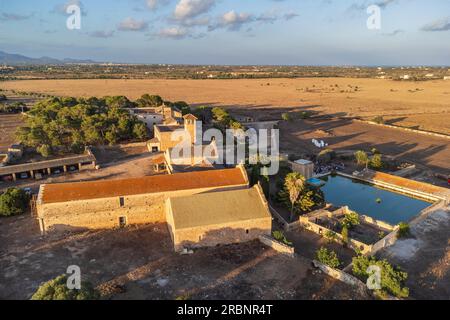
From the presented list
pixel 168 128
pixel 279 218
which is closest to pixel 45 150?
pixel 168 128

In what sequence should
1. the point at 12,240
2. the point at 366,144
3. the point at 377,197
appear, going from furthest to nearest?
the point at 366,144, the point at 377,197, the point at 12,240

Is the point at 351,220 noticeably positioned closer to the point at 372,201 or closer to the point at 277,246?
the point at 277,246

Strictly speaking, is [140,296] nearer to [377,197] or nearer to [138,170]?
[138,170]

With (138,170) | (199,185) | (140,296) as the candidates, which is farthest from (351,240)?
(138,170)

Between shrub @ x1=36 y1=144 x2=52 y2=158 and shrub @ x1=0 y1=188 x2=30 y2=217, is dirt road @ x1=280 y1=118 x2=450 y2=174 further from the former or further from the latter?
shrub @ x1=0 y1=188 x2=30 y2=217

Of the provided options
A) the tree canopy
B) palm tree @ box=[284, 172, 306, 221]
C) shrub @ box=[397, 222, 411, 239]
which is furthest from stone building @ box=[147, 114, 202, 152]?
shrub @ box=[397, 222, 411, 239]
